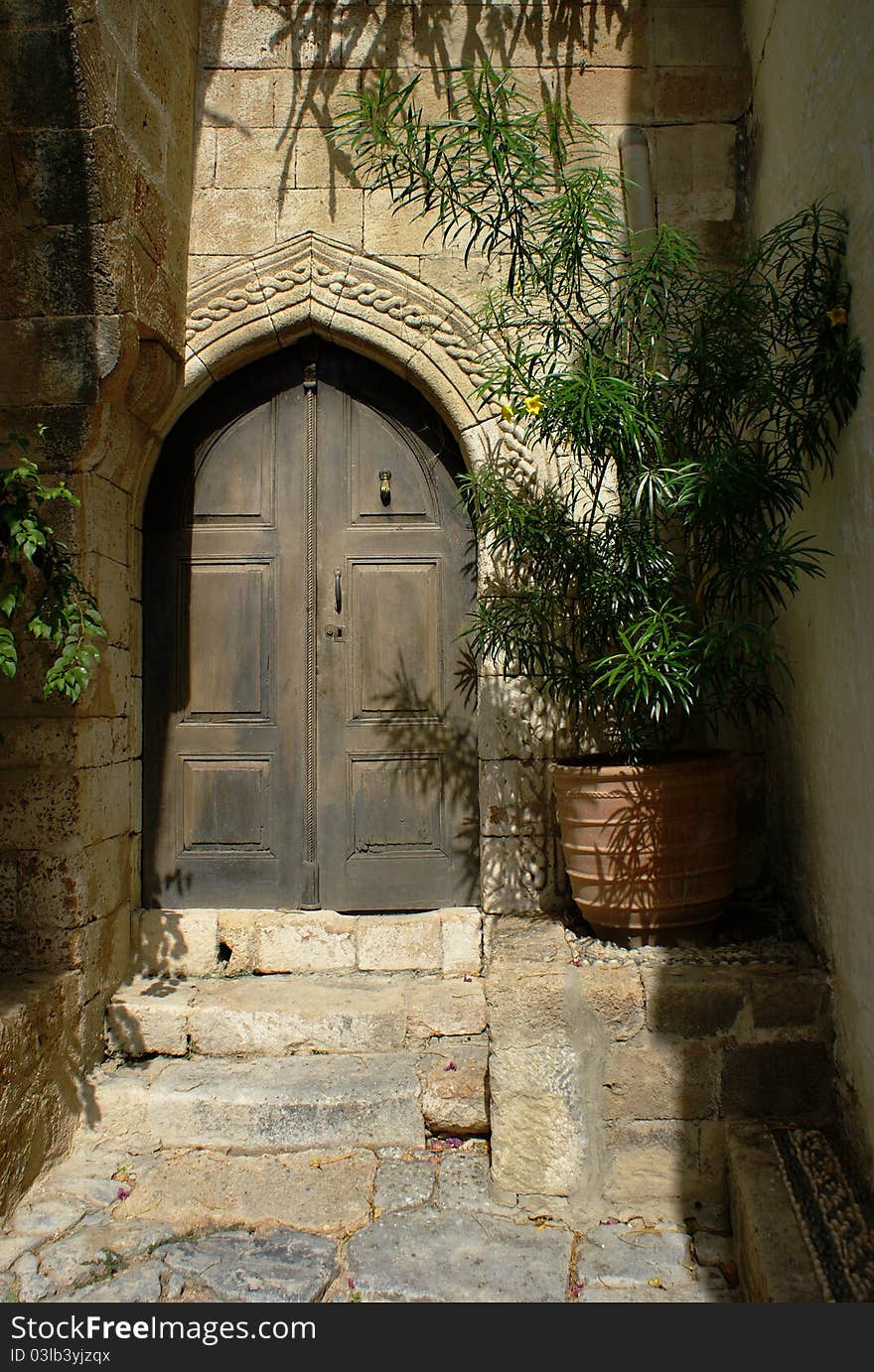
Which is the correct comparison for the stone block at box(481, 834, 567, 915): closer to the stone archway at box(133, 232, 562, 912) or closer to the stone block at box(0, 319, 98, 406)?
the stone archway at box(133, 232, 562, 912)

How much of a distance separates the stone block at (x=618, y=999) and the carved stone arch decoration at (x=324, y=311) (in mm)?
1854

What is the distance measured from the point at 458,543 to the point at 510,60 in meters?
1.76

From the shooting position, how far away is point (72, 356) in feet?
10.3

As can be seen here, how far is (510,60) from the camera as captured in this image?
11.9 feet

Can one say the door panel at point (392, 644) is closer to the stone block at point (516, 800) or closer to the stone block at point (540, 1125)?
the stone block at point (516, 800)

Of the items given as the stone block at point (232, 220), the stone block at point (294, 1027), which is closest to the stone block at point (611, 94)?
the stone block at point (232, 220)

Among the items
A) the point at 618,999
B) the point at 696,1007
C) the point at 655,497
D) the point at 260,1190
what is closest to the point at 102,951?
the point at 260,1190

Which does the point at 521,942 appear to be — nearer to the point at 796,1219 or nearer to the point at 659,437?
the point at 796,1219

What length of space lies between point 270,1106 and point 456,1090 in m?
0.57

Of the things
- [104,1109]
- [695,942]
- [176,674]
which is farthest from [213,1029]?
[695,942]

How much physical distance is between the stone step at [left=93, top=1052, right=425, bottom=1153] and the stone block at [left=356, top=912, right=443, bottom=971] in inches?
16.4

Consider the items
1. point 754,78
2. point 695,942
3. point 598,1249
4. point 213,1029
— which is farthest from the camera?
point 754,78

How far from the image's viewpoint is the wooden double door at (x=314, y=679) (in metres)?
3.65

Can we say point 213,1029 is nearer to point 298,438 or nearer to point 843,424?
point 298,438
